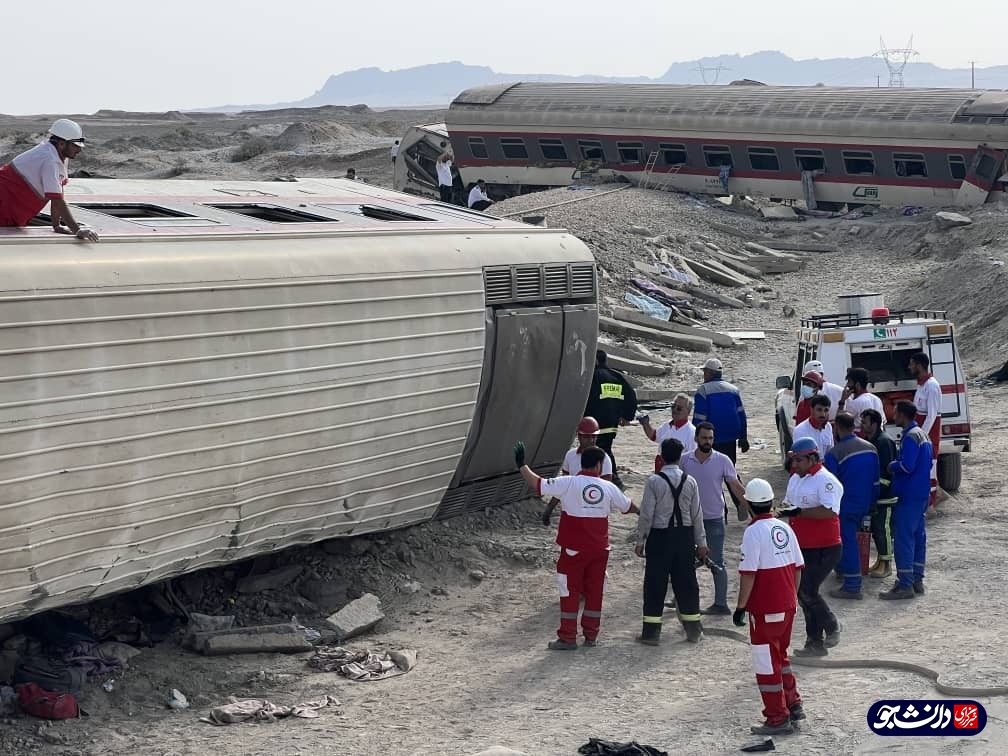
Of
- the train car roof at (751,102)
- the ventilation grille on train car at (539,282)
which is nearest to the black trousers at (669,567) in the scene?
the ventilation grille on train car at (539,282)

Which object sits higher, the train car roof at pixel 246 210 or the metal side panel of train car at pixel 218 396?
the train car roof at pixel 246 210

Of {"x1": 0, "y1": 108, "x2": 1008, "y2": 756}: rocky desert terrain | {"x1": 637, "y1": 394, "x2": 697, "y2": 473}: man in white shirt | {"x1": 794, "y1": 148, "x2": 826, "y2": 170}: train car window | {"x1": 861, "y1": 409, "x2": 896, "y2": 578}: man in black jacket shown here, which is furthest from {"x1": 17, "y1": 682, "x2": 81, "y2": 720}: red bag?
{"x1": 794, "y1": 148, "x2": 826, "y2": 170}: train car window

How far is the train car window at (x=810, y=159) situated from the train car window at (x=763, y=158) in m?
0.51

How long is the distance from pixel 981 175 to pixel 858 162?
2.93 metres

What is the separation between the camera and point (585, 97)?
37250 millimetres

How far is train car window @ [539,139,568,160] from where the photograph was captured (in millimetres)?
36844

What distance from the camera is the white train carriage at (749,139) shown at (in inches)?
1244

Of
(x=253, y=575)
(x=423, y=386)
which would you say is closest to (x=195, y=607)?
(x=253, y=575)

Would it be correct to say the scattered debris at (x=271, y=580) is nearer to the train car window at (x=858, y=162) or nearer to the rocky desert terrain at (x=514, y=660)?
the rocky desert terrain at (x=514, y=660)

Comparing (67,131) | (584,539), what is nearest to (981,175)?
(584,539)

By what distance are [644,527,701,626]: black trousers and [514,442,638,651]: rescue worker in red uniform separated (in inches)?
12.3

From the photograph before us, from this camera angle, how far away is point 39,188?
8.77 m

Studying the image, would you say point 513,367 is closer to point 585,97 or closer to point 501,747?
point 501,747

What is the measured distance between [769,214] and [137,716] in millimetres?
26522
